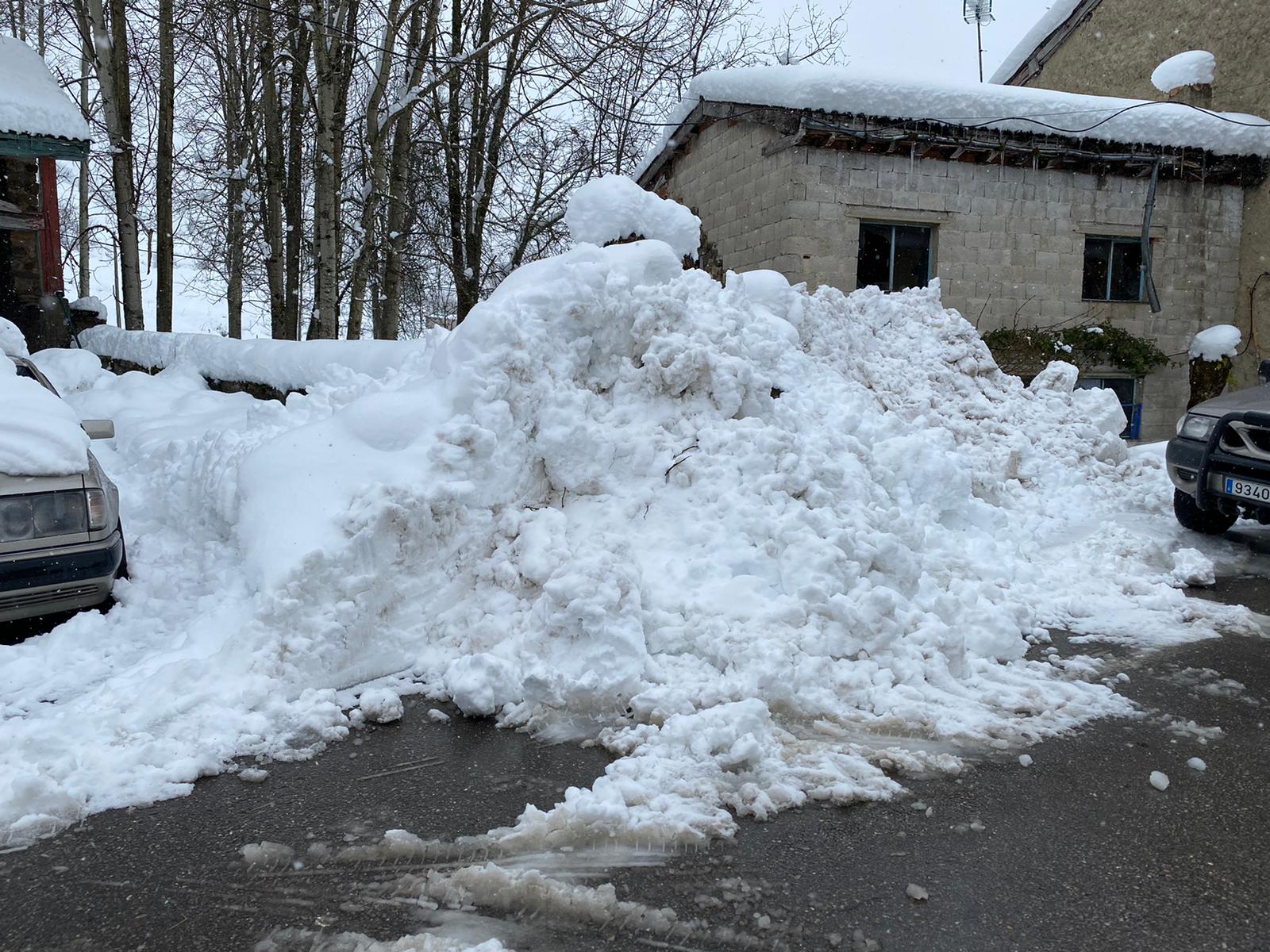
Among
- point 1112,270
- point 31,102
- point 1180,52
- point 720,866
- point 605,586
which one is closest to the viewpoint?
point 720,866

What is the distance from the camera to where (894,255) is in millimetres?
13359

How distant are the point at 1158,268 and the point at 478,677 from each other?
571 inches

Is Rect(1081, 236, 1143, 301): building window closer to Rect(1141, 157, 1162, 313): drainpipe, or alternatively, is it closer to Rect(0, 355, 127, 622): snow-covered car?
Rect(1141, 157, 1162, 313): drainpipe

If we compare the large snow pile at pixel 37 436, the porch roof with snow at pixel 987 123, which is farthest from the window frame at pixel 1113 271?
the large snow pile at pixel 37 436

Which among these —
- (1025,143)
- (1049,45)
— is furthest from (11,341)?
(1049,45)

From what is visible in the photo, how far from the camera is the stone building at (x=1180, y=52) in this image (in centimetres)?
1433

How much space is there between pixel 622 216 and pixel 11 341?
14.2 feet

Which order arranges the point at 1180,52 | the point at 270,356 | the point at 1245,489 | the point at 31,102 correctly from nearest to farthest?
the point at 1245,489 → the point at 270,356 → the point at 31,102 → the point at 1180,52

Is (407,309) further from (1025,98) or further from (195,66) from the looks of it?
(1025,98)

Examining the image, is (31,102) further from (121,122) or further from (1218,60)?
(1218,60)

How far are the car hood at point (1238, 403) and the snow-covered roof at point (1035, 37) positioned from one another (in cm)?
1473

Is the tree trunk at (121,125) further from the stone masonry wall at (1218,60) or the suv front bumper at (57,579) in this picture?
the stone masonry wall at (1218,60)

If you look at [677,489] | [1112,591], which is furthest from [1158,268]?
[677,489]

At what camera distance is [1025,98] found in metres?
13.0
